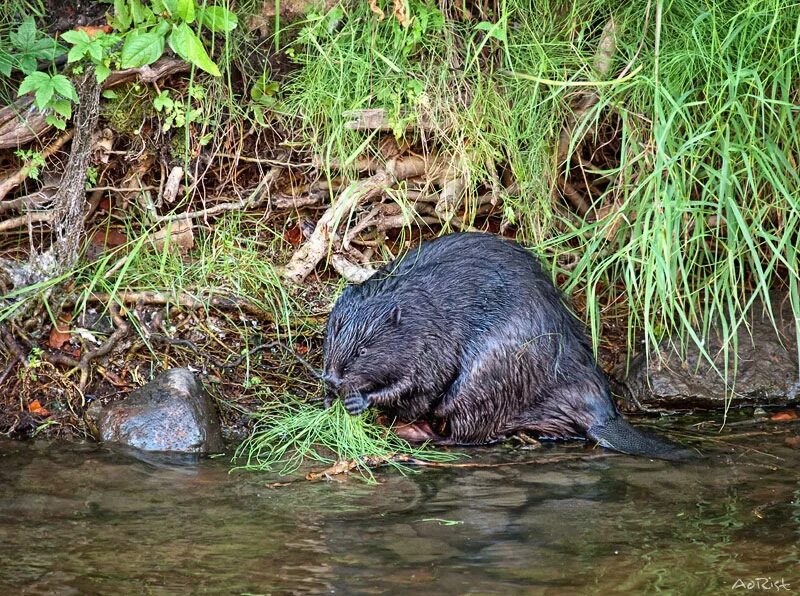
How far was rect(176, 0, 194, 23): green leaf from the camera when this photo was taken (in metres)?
4.56

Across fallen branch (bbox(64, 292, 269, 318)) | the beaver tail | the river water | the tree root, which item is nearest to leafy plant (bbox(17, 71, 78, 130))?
fallen branch (bbox(64, 292, 269, 318))

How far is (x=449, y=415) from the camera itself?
14.5 feet

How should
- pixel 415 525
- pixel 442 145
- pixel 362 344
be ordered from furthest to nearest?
pixel 442 145
pixel 362 344
pixel 415 525

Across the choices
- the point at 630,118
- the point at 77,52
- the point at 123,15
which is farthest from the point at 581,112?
the point at 77,52

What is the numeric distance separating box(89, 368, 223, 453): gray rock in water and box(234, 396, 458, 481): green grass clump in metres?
0.16

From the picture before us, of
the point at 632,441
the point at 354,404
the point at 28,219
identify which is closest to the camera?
the point at 632,441

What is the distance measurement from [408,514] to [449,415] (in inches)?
37.5

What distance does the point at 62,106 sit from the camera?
4652 mm

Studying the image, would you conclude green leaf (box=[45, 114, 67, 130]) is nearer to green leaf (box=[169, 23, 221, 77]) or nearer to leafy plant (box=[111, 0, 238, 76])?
leafy plant (box=[111, 0, 238, 76])

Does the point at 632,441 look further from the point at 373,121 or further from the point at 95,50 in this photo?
the point at 95,50

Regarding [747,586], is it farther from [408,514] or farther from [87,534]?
[87,534]

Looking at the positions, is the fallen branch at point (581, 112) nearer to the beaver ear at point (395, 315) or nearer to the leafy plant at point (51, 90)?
the beaver ear at point (395, 315)

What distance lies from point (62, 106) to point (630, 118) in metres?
2.34

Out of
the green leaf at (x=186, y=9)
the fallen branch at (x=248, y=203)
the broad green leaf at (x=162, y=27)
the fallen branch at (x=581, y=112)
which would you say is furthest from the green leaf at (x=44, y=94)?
the fallen branch at (x=581, y=112)
